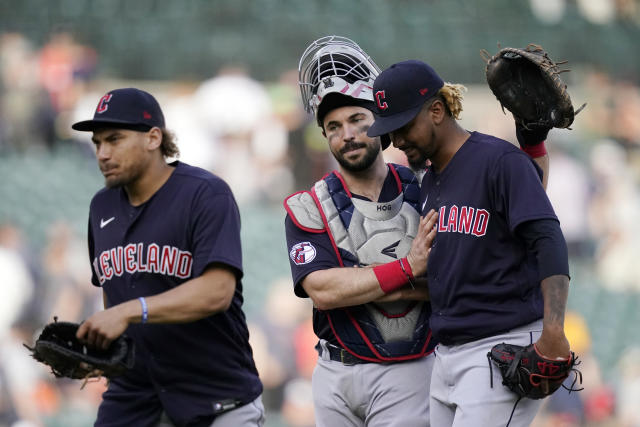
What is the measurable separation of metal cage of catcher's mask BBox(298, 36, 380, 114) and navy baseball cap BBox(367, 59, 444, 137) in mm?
451

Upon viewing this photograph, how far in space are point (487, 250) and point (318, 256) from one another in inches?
30.1

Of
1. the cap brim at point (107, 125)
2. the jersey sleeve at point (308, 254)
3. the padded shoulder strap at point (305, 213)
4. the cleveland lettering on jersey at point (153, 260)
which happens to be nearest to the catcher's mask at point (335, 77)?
the padded shoulder strap at point (305, 213)

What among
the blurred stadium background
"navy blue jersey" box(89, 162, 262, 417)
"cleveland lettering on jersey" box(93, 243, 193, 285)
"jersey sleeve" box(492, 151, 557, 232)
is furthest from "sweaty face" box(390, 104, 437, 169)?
the blurred stadium background

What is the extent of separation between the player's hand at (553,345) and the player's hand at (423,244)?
576 mm

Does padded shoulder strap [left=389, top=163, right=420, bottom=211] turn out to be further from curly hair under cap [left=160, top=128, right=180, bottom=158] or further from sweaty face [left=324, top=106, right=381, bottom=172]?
curly hair under cap [left=160, top=128, right=180, bottom=158]

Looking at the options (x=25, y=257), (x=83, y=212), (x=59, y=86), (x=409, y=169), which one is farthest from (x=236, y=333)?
(x=59, y=86)

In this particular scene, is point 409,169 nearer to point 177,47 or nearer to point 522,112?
point 522,112

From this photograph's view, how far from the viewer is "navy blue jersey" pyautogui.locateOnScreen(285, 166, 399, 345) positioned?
359 cm

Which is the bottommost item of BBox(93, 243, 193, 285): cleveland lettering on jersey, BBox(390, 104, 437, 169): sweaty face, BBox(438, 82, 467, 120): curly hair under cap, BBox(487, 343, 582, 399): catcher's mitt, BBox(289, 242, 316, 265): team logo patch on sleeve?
BBox(487, 343, 582, 399): catcher's mitt

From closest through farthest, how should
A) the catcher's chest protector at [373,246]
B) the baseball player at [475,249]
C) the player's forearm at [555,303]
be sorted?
the player's forearm at [555,303], the baseball player at [475,249], the catcher's chest protector at [373,246]

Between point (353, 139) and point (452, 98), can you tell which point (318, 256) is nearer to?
point (353, 139)

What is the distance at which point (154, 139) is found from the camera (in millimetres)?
3738

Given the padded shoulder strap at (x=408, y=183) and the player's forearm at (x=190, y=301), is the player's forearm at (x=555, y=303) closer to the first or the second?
the padded shoulder strap at (x=408, y=183)

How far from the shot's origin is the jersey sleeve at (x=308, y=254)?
11.7 ft
